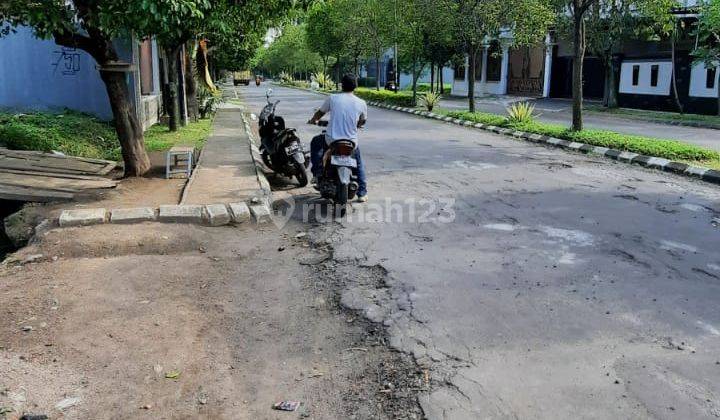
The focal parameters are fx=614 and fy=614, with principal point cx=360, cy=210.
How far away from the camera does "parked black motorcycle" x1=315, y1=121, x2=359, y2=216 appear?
23.5 feet

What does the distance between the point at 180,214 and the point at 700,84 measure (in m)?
24.2

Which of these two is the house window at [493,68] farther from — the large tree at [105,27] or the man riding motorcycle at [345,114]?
the man riding motorcycle at [345,114]

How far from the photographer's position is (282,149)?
28.9 feet

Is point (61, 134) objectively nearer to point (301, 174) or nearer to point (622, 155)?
point (301, 174)

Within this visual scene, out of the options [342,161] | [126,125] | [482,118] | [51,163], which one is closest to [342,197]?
[342,161]

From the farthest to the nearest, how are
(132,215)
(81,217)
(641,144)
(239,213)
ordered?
(641,144) → (239,213) → (132,215) → (81,217)

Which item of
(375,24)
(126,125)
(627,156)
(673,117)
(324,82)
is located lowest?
(627,156)

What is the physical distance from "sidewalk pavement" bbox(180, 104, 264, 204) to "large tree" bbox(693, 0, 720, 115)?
14.4m

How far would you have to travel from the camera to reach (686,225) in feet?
22.0

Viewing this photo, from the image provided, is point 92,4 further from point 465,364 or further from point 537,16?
point 537,16

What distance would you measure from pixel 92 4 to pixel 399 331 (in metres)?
6.03

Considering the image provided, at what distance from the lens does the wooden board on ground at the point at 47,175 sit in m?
7.32

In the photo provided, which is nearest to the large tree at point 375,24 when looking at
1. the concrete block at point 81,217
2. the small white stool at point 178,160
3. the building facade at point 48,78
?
the building facade at point 48,78

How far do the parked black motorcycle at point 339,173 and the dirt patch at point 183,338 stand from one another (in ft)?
4.56
